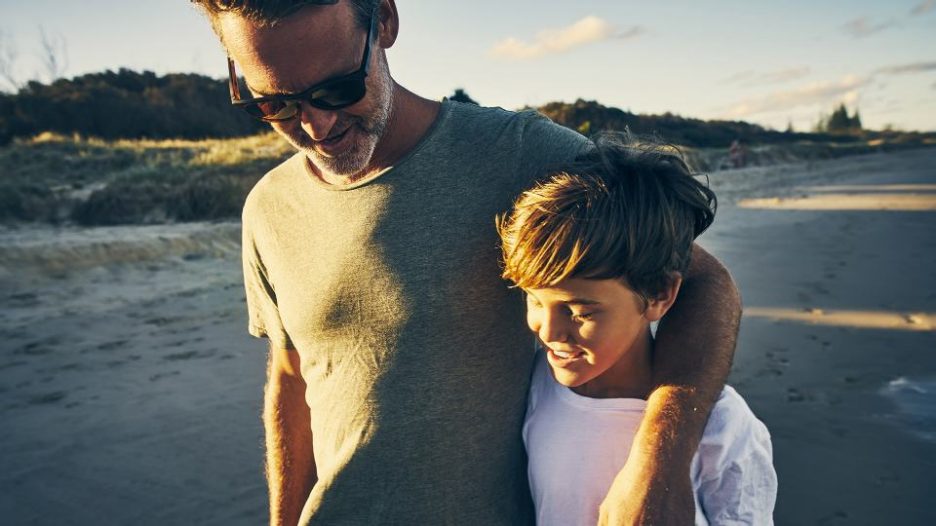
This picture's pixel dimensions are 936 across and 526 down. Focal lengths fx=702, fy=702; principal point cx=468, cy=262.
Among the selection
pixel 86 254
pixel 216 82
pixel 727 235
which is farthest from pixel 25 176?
pixel 216 82

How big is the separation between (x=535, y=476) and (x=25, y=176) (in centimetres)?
1399

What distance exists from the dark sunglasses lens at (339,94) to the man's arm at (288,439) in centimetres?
67

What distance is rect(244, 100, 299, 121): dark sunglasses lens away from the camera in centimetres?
152

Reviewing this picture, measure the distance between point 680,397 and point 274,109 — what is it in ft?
3.45

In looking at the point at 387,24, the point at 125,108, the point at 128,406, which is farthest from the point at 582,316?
the point at 125,108

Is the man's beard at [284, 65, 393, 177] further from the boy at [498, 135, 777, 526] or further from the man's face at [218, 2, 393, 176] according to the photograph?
the boy at [498, 135, 777, 526]

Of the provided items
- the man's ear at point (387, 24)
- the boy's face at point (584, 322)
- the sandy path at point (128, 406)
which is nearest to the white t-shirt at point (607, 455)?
the boy's face at point (584, 322)

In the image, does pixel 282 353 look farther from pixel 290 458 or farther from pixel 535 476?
pixel 535 476

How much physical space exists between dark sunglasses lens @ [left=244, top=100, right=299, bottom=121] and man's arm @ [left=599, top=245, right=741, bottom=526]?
93 centimetres

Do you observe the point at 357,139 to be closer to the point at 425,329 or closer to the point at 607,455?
the point at 425,329

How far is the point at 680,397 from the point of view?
53.1 inches

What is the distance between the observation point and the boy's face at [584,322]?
1449mm

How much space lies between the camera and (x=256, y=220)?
1704mm

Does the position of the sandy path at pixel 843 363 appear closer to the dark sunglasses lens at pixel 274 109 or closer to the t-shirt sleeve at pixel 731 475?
the t-shirt sleeve at pixel 731 475
